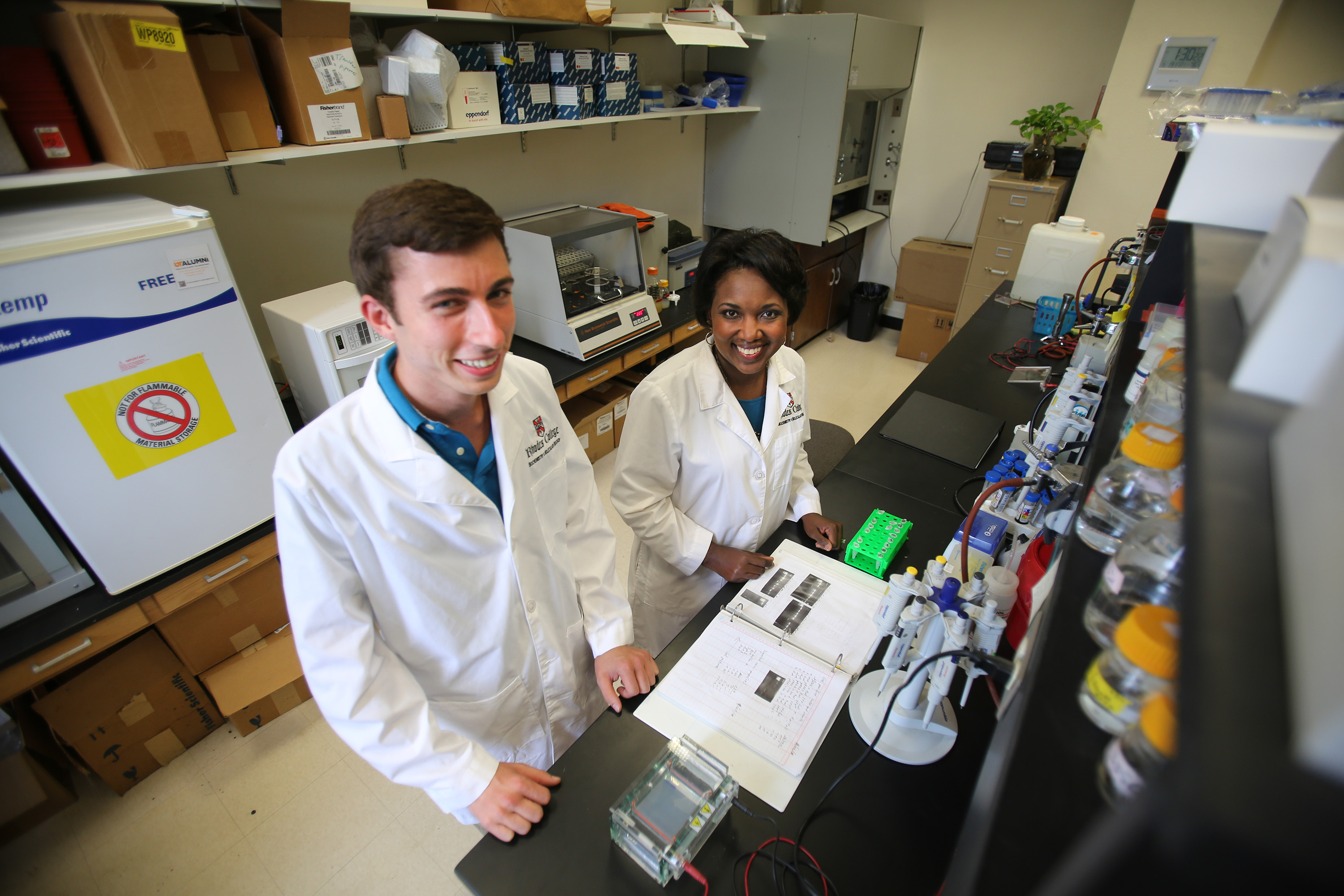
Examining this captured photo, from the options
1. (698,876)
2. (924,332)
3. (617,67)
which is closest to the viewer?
(698,876)

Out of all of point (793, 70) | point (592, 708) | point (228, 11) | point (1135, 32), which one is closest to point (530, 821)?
point (592, 708)

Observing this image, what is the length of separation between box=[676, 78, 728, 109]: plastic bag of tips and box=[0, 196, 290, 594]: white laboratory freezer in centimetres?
266

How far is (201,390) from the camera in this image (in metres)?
1.53

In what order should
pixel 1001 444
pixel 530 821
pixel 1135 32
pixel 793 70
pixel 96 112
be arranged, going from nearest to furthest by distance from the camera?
pixel 530 821
pixel 96 112
pixel 1001 444
pixel 1135 32
pixel 793 70

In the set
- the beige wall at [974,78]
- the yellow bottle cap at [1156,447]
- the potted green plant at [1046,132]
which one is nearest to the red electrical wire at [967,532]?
the yellow bottle cap at [1156,447]

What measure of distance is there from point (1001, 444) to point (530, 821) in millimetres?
1805

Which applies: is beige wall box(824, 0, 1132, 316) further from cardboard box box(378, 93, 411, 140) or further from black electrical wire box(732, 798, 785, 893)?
black electrical wire box(732, 798, 785, 893)

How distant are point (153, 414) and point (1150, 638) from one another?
6.44 ft

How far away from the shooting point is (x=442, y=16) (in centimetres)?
192

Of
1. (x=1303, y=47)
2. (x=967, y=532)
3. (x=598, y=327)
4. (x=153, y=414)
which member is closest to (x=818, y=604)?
(x=967, y=532)

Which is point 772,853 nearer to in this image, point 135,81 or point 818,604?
point 818,604

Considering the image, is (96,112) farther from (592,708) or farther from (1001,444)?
(1001,444)

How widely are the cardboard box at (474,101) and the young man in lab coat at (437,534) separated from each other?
146cm

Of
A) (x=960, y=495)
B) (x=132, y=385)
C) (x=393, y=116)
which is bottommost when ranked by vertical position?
(x=960, y=495)
